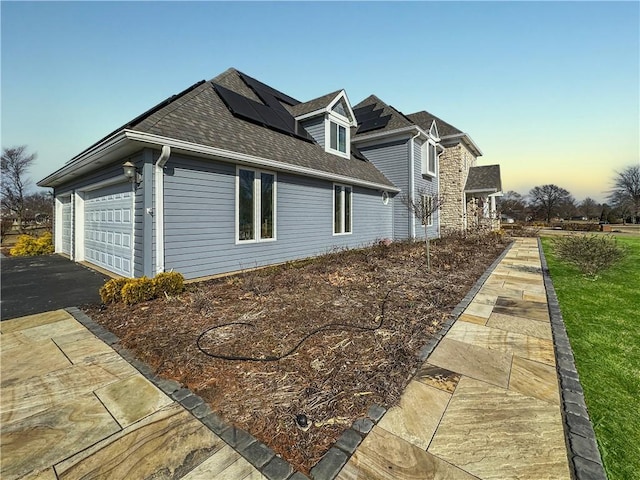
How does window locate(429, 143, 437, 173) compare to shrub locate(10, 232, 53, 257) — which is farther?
window locate(429, 143, 437, 173)

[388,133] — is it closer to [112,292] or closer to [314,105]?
[314,105]

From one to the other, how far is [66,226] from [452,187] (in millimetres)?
21495

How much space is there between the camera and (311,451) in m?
1.90

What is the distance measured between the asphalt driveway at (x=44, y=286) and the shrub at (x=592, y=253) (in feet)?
39.4

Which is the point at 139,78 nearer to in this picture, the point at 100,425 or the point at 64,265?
the point at 64,265

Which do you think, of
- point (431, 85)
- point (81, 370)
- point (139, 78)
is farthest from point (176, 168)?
point (431, 85)

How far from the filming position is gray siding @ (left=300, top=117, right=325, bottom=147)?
11.7 m

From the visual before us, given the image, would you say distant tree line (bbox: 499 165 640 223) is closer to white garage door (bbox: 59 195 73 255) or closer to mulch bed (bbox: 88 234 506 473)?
mulch bed (bbox: 88 234 506 473)

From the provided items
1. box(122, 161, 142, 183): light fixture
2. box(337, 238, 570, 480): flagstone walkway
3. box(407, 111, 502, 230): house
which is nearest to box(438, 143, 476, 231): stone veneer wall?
box(407, 111, 502, 230): house

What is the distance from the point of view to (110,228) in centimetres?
766

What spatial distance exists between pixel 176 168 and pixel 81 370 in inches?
180

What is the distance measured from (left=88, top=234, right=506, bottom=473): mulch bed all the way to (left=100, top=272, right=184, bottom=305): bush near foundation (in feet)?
0.66

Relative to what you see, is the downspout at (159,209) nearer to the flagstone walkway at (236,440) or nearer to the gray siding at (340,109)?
the flagstone walkway at (236,440)

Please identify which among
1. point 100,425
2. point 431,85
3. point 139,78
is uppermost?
point 431,85
